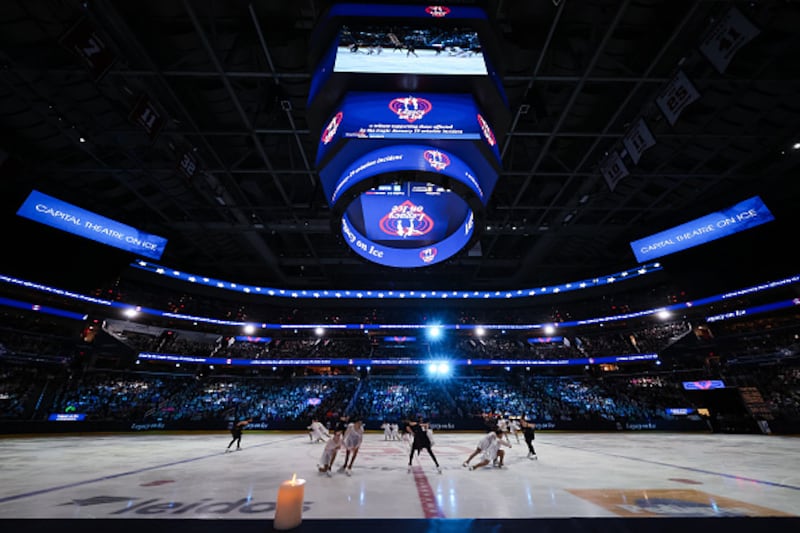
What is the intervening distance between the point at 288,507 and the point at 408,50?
8.86 m

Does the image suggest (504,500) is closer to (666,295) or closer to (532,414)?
(532,414)

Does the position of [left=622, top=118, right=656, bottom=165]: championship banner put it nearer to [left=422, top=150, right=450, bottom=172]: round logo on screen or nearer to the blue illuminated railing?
[left=422, top=150, right=450, bottom=172]: round logo on screen

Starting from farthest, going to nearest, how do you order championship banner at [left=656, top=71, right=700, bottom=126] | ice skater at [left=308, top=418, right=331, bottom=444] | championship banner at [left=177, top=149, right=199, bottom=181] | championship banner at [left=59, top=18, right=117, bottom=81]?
1. ice skater at [left=308, top=418, right=331, bottom=444]
2. championship banner at [left=177, top=149, right=199, bottom=181]
3. championship banner at [left=656, top=71, right=700, bottom=126]
4. championship banner at [left=59, top=18, right=117, bottom=81]

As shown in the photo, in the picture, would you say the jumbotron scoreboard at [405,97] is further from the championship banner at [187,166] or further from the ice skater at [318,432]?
the ice skater at [318,432]

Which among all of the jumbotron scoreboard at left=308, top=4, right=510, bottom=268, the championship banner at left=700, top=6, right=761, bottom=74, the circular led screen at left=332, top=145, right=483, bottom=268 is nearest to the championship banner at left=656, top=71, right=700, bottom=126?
the championship banner at left=700, top=6, right=761, bottom=74

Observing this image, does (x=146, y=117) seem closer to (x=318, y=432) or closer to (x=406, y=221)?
(x=406, y=221)

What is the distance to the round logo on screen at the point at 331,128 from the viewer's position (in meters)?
8.02

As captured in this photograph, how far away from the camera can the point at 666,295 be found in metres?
31.0

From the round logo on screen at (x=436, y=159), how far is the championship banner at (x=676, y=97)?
6.89 metres

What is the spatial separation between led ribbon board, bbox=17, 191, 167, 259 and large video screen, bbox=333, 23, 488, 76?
2127 centimetres

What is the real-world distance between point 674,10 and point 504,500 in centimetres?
1383

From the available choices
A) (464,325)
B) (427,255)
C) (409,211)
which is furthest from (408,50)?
(464,325)

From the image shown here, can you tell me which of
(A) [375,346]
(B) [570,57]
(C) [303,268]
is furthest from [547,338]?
(B) [570,57]

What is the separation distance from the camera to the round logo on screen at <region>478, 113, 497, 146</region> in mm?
8106
